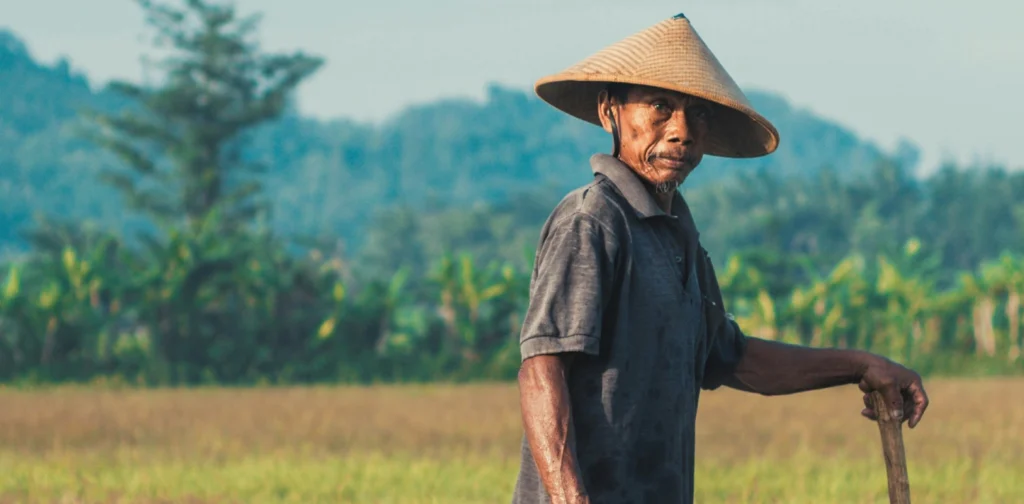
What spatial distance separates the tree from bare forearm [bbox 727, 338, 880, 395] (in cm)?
2789

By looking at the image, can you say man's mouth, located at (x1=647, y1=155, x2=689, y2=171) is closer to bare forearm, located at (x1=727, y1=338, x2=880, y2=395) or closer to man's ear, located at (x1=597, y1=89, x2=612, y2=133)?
man's ear, located at (x1=597, y1=89, x2=612, y2=133)

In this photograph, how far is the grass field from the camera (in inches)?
253

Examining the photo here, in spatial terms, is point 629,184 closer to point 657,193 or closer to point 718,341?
point 657,193

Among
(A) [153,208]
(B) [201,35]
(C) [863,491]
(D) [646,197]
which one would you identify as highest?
(B) [201,35]

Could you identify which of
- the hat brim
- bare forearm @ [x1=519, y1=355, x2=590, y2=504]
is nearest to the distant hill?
the hat brim

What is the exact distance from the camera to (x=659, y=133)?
2215 millimetres

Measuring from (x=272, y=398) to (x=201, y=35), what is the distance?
79.5 ft

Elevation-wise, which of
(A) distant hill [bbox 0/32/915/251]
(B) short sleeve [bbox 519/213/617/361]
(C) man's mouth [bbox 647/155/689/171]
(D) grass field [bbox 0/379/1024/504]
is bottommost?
(D) grass field [bbox 0/379/1024/504]

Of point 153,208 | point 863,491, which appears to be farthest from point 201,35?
point 863,491

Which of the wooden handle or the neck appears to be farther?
the wooden handle

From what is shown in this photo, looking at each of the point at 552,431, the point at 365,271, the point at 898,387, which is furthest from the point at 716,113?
the point at 365,271

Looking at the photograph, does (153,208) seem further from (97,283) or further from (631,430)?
(631,430)

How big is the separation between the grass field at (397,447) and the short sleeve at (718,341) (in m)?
3.42

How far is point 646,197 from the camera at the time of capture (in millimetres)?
2125
